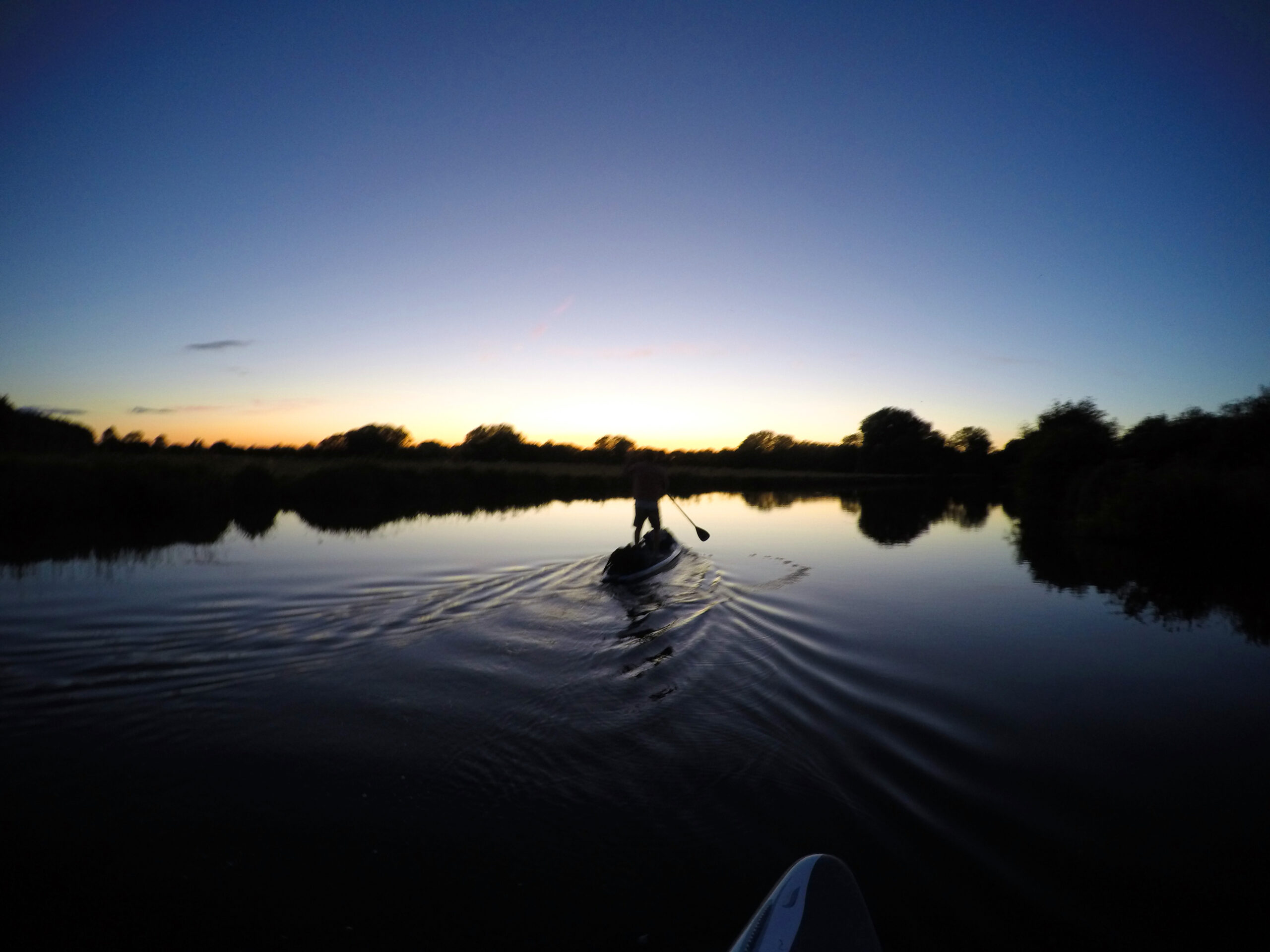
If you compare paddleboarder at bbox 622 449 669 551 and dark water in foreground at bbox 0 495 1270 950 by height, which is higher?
paddleboarder at bbox 622 449 669 551

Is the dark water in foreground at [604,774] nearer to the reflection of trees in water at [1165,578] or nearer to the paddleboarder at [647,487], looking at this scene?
the reflection of trees in water at [1165,578]

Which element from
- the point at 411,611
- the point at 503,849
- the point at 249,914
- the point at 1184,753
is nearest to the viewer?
the point at 249,914

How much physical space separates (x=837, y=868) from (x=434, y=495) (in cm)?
3215

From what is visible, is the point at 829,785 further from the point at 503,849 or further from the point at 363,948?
the point at 363,948

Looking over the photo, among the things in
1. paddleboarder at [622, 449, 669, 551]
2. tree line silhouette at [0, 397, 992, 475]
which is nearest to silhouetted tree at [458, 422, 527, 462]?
tree line silhouette at [0, 397, 992, 475]

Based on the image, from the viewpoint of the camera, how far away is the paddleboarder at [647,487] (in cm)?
1378

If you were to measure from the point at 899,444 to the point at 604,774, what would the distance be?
94065 mm

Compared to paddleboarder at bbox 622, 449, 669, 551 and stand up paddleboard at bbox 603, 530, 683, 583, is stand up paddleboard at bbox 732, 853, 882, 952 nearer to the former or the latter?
stand up paddleboard at bbox 603, 530, 683, 583

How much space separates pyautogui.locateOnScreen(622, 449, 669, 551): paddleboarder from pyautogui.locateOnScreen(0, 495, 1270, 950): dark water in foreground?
4558 mm

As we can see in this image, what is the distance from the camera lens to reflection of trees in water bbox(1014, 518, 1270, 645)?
1027cm

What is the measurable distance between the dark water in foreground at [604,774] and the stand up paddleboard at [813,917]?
515mm

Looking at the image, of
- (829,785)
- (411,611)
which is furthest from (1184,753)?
(411,611)

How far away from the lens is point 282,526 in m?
20.1

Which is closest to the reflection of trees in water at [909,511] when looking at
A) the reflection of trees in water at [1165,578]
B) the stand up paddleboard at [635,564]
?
the reflection of trees in water at [1165,578]
